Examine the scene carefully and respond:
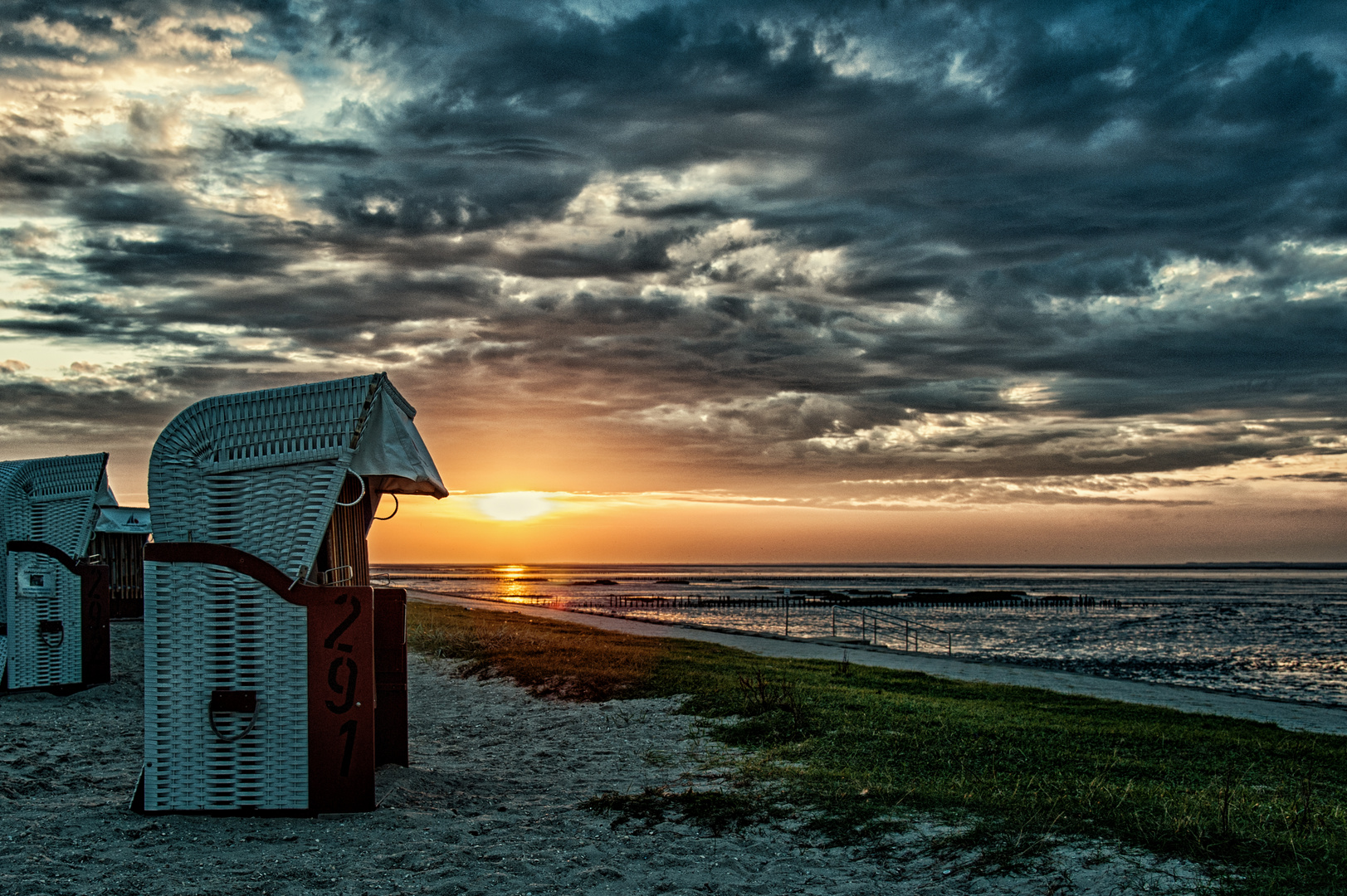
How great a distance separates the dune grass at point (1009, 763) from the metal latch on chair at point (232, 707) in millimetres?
2658

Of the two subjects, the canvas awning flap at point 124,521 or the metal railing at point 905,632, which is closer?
the canvas awning flap at point 124,521

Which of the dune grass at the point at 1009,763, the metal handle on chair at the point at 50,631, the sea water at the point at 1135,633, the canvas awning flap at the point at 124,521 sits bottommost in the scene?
the sea water at the point at 1135,633

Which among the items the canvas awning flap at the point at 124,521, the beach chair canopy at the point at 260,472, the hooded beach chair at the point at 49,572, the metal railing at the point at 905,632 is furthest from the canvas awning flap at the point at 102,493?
the metal railing at the point at 905,632

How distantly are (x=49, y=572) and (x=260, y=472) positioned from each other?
8.48 meters

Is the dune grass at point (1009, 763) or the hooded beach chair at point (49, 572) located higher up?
the hooded beach chair at point (49, 572)

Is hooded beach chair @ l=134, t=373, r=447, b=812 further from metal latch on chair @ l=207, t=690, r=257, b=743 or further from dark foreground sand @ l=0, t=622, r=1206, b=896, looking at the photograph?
dark foreground sand @ l=0, t=622, r=1206, b=896

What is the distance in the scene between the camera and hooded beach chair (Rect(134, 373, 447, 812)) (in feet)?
21.0

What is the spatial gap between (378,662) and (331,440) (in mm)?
2400

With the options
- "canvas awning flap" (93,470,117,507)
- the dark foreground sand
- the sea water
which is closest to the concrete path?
the sea water

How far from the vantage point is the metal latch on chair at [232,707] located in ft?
20.8

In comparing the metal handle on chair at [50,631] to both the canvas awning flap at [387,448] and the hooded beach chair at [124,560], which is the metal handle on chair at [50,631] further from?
the hooded beach chair at [124,560]

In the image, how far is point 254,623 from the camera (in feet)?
21.1

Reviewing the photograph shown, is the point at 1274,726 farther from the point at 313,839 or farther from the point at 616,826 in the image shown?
the point at 313,839

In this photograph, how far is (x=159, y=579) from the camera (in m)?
6.41
